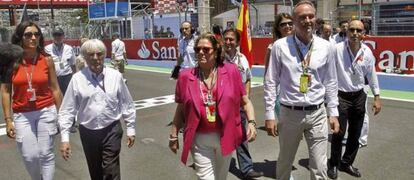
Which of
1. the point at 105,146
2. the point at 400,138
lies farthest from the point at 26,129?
the point at 400,138

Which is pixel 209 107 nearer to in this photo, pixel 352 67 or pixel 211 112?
pixel 211 112

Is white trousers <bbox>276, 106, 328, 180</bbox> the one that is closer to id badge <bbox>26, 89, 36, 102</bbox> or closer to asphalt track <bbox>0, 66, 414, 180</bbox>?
asphalt track <bbox>0, 66, 414, 180</bbox>

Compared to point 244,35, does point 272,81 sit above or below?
below

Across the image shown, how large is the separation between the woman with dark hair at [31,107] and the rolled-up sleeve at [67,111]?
33cm

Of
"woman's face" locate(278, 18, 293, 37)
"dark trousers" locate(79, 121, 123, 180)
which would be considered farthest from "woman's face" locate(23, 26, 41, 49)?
"woman's face" locate(278, 18, 293, 37)

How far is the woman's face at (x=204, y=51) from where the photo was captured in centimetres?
351

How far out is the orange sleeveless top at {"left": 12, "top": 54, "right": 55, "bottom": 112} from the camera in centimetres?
408

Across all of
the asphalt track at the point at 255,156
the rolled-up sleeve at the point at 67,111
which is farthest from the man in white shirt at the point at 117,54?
the rolled-up sleeve at the point at 67,111

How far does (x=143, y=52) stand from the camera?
23438 mm

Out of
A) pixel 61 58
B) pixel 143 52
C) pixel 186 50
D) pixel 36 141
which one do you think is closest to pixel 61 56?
pixel 61 58

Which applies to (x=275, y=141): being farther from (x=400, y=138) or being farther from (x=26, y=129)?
(x=26, y=129)

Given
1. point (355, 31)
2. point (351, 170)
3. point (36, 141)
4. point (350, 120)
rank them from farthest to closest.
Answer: point (351, 170)
point (350, 120)
point (355, 31)
point (36, 141)

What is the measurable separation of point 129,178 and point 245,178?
140 cm

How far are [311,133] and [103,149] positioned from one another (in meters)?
1.78
